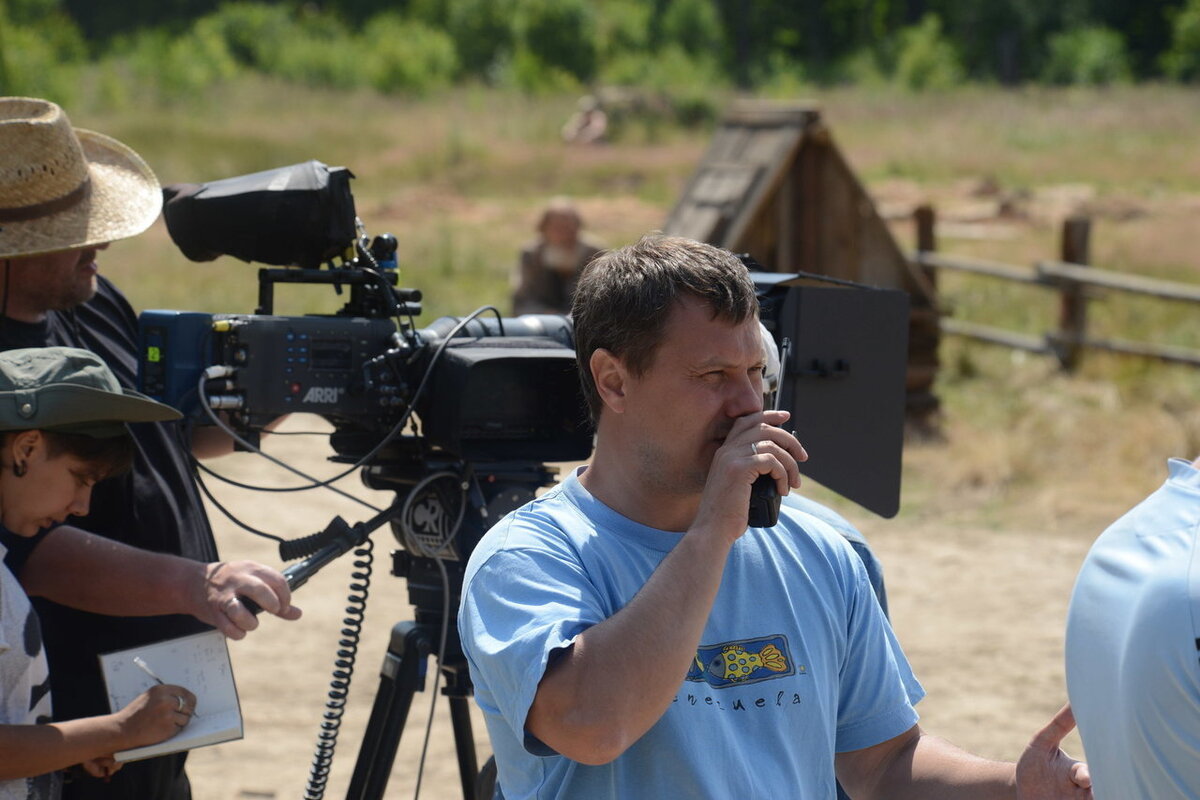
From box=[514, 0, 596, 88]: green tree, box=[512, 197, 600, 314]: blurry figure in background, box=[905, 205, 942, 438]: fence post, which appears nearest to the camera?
box=[512, 197, 600, 314]: blurry figure in background

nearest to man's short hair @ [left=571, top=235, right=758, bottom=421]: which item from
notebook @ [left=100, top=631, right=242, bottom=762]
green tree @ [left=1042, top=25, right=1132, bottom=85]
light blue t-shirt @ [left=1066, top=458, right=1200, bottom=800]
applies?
light blue t-shirt @ [left=1066, top=458, right=1200, bottom=800]

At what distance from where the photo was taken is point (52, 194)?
2.47m

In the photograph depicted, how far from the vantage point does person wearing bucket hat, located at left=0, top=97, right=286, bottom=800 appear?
2377 millimetres

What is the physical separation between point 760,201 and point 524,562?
20.2 ft

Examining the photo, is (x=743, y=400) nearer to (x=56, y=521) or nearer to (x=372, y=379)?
(x=372, y=379)

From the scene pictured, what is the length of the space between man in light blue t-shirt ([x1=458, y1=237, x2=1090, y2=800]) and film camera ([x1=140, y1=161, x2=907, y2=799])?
0.55m

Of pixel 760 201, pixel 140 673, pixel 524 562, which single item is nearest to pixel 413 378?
pixel 140 673

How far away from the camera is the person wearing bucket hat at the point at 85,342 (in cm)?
238

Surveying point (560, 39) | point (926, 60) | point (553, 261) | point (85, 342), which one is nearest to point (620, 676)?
point (85, 342)

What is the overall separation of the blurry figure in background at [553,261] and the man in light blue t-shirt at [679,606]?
18.3ft

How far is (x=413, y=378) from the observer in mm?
2385

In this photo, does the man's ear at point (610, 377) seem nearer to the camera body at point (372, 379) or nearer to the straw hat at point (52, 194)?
the camera body at point (372, 379)

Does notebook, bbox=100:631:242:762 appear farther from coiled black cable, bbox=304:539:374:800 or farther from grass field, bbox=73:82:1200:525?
grass field, bbox=73:82:1200:525

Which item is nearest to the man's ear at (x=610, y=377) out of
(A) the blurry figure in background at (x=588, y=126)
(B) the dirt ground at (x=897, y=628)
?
(B) the dirt ground at (x=897, y=628)
